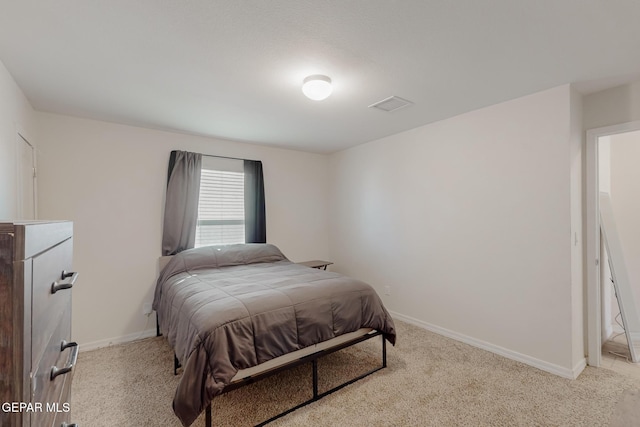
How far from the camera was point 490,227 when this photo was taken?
9.37ft

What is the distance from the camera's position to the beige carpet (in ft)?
6.26

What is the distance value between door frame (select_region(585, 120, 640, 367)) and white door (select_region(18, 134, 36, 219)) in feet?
15.8

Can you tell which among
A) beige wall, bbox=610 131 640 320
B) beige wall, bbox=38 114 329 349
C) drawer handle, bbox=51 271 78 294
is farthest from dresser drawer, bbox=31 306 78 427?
beige wall, bbox=610 131 640 320

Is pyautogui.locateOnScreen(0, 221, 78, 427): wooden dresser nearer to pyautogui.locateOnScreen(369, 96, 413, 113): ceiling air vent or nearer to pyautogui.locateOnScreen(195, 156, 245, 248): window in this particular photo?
pyautogui.locateOnScreen(369, 96, 413, 113): ceiling air vent

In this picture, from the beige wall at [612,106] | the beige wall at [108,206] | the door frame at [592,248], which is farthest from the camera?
the beige wall at [108,206]

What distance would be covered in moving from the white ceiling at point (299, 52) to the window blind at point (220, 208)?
118cm

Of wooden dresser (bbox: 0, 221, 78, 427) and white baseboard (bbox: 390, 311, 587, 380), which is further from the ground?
wooden dresser (bbox: 0, 221, 78, 427)

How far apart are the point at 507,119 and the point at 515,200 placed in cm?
77

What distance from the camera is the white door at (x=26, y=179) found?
2.35m

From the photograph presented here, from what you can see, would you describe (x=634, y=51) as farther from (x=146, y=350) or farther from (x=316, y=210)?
(x=146, y=350)

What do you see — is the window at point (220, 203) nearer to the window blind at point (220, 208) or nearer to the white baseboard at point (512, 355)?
the window blind at point (220, 208)

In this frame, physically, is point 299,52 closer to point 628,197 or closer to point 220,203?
point 220,203

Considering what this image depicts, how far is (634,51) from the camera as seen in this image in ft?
6.20

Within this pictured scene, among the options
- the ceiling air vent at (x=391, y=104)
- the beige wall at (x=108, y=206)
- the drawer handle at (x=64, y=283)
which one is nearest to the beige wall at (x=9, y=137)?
the beige wall at (x=108, y=206)
